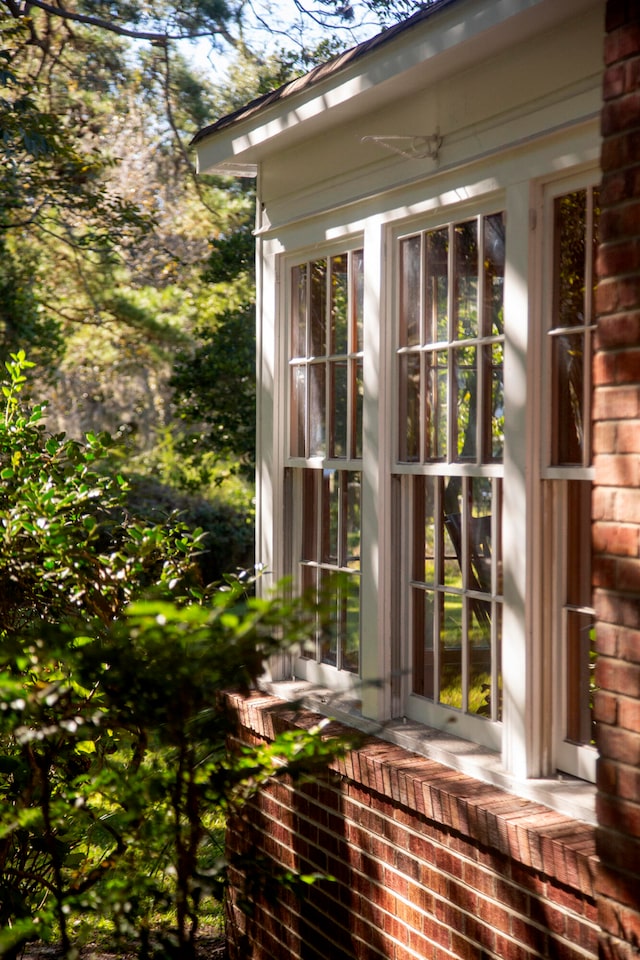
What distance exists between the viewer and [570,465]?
3.46 m

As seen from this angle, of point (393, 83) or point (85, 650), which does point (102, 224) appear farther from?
point (85, 650)

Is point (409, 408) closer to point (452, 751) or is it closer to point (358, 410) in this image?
point (358, 410)

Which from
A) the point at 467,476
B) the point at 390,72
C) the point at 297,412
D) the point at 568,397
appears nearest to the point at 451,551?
the point at 467,476

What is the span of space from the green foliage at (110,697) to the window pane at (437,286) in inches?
48.3

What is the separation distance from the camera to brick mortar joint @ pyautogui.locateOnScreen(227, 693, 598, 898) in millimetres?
3113

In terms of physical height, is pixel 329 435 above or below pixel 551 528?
above

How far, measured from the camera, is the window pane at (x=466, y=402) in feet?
12.8

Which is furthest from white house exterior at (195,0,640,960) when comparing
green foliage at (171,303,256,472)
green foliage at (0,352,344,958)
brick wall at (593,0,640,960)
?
green foliage at (171,303,256,472)

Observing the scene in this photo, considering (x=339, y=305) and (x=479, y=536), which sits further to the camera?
(x=339, y=305)

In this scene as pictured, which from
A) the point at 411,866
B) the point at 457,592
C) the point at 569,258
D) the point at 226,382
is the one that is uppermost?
the point at 226,382

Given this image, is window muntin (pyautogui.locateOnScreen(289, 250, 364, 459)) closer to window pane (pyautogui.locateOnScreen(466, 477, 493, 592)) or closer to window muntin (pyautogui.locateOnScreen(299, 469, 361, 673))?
window muntin (pyautogui.locateOnScreen(299, 469, 361, 673))

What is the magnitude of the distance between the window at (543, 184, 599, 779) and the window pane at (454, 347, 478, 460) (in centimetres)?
44

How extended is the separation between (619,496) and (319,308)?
2.54 m

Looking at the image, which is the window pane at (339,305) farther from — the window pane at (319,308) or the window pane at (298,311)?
the window pane at (298,311)
